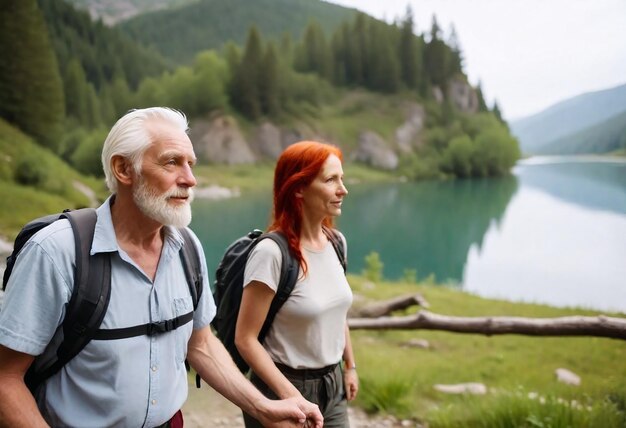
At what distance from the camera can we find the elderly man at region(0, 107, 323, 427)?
1.38m

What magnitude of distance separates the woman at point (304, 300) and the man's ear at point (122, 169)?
90cm

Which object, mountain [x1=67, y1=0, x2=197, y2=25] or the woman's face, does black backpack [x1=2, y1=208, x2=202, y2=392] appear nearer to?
the woman's face

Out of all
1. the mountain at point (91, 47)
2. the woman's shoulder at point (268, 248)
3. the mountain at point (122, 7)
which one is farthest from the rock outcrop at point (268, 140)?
the mountain at point (122, 7)

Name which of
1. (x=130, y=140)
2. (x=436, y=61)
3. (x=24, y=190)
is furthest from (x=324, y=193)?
(x=436, y=61)

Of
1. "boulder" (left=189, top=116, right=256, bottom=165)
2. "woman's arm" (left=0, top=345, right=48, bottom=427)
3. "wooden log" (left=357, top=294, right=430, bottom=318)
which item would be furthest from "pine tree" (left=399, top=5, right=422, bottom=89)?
"woman's arm" (left=0, top=345, right=48, bottom=427)

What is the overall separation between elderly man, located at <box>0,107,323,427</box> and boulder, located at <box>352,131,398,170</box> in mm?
68226

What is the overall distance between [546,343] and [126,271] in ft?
33.3

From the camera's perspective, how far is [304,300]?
2.40 metres

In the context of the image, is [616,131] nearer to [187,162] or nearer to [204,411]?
[204,411]

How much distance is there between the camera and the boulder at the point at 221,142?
195 feet

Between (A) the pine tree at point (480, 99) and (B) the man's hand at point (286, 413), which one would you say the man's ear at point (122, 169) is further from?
(A) the pine tree at point (480, 99)

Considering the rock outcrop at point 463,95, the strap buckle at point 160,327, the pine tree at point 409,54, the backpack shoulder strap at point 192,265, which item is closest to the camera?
A: the strap buckle at point 160,327

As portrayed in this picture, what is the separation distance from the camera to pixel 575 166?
36938mm

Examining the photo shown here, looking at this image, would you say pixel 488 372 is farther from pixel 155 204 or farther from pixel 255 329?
pixel 155 204
